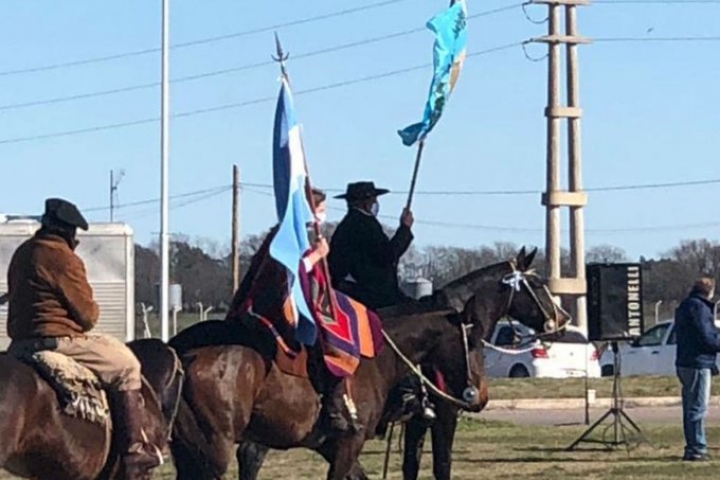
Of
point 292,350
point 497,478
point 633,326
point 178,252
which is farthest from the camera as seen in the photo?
point 178,252

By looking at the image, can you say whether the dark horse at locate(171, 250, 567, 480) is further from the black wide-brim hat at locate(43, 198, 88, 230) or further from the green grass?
the green grass

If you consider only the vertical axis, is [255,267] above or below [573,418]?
above

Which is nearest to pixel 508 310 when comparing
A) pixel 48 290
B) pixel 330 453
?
pixel 330 453

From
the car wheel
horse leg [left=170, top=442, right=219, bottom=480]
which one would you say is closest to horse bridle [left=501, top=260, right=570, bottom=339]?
horse leg [left=170, top=442, right=219, bottom=480]

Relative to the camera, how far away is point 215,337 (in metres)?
12.1

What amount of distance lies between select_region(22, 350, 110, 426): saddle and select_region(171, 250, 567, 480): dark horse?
3.64 ft

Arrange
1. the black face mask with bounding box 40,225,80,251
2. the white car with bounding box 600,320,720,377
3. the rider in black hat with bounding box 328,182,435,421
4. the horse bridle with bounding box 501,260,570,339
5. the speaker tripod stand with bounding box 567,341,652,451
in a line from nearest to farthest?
the black face mask with bounding box 40,225,80,251 < the rider in black hat with bounding box 328,182,435,421 < the horse bridle with bounding box 501,260,570,339 < the speaker tripod stand with bounding box 567,341,652,451 < the white car with bounding box 600,320,720,377

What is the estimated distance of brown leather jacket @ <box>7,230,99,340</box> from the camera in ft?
34.8

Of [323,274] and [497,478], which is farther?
[497,478]

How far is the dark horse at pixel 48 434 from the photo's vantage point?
395 inches

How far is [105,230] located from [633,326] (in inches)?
532

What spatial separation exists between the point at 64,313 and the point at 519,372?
27.1 meters

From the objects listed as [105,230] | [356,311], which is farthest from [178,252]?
[356,311]

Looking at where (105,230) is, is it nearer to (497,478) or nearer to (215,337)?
(497,478)
